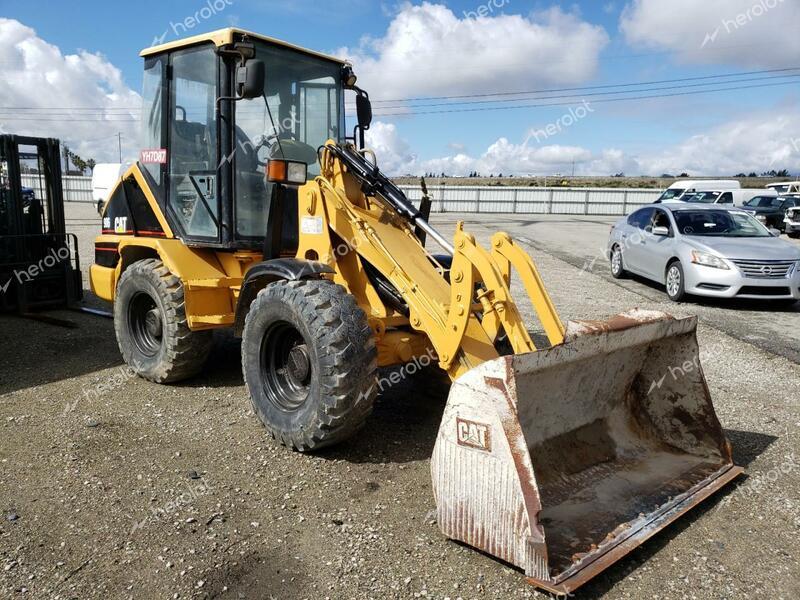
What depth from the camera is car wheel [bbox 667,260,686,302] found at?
994 cm

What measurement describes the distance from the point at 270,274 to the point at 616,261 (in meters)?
9.81

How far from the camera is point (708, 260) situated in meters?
9.53

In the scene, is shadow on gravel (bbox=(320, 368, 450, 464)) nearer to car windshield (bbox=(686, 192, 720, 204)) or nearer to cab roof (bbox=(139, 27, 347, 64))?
cab roof (bbox=(139, 27, 347, 64))

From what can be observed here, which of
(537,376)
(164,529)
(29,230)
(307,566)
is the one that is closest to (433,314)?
(537,376)

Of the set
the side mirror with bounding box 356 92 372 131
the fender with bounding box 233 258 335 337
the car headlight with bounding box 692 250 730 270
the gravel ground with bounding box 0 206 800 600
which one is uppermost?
the side mirror with bounding box 356 92 372 131

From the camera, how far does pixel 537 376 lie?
357 centimetres

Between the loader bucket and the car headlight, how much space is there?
587 centimetres

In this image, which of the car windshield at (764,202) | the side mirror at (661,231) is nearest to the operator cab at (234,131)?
the side mirror at (661,231)

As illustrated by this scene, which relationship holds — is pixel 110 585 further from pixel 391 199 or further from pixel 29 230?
pixel 29 230

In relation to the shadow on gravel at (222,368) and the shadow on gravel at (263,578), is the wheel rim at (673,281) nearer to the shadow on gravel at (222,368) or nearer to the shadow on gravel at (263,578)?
the shadow on gravel at (222,368)

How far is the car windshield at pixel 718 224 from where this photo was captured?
10430 millimetres

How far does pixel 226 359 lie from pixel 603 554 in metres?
4.43

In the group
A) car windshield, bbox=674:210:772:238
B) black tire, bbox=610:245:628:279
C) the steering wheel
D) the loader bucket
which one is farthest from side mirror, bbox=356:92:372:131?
black tire, bbox=610:245:628:279

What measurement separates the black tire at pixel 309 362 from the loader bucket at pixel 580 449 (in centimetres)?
82
